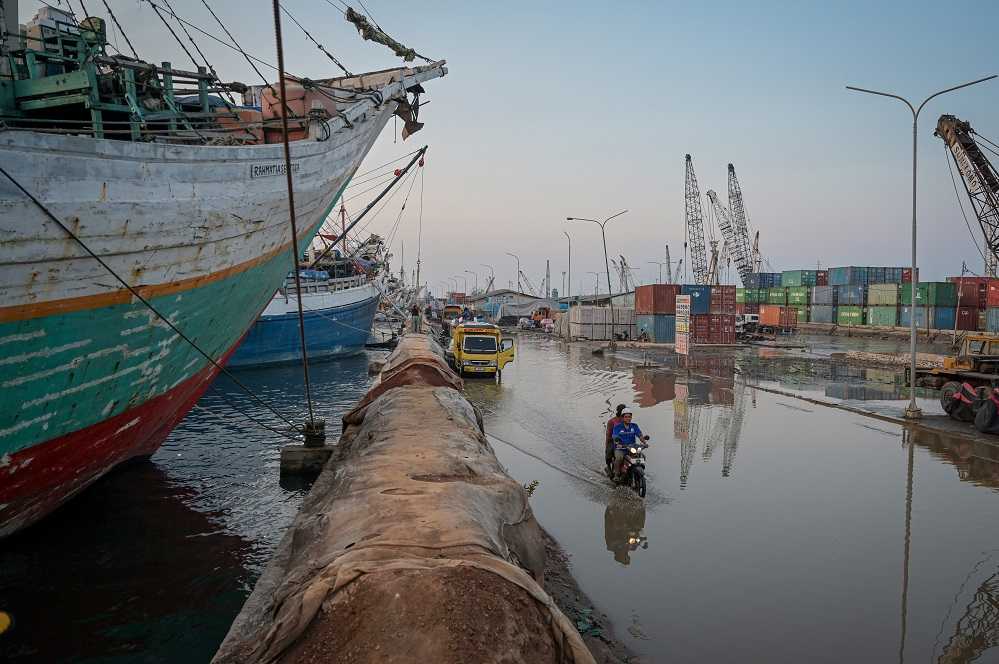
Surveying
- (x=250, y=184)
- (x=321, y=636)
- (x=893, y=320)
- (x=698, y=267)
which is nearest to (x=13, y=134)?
(x=250, y=184)

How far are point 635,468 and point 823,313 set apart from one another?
59082 mm

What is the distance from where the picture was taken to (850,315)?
5666cm

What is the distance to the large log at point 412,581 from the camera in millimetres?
3002

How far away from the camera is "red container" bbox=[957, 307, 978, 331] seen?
45.3 metres

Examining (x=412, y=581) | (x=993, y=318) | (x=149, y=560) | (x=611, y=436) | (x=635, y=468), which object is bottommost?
(x=149, y=560)

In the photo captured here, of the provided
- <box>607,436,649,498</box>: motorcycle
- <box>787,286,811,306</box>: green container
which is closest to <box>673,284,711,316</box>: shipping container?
<box>787,286,811,306</box>: green container

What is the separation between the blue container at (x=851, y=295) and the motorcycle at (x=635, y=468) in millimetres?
54202

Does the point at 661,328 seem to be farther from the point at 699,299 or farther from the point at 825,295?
the point at 825,295

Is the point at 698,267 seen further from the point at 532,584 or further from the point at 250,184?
the point at 532,584

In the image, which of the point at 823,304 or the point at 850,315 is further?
the point at 823,304

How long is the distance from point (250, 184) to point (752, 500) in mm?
9490

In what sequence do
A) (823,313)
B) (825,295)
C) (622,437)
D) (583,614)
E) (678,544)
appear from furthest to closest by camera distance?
1. (823,313)
2. (825,295)
3. (622,437)
4. (678,544)
5. (583,614)

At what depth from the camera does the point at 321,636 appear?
3.07 meters

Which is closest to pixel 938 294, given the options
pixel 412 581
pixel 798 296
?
pixel 798 296
